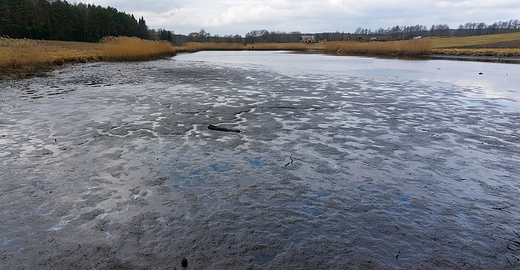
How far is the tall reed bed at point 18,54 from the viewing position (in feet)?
51.9

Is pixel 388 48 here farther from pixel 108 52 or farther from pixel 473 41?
pixel 473 41

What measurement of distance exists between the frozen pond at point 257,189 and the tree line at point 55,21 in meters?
54.3

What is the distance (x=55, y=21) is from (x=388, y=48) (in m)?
58.2

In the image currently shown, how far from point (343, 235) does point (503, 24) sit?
179 m

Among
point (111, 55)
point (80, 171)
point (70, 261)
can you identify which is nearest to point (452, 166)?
point (70, 261)

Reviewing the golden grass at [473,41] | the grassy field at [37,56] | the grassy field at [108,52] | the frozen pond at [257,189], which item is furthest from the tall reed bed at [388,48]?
the frozen pond at [257,189]

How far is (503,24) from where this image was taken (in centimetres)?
13600

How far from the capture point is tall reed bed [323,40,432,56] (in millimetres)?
36156

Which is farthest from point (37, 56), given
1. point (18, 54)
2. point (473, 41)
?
point (473, 41)

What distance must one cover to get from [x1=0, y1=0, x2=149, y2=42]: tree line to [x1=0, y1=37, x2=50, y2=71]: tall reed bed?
124ft

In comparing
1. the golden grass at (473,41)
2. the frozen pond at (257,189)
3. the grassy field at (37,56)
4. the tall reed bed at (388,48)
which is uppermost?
the golden grass at (473,41)

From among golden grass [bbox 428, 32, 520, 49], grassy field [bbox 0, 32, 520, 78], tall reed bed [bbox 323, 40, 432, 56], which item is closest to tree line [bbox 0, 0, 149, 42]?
grassy field [bbox 0, 32, 520, 78]

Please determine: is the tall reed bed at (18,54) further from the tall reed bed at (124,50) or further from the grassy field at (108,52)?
the tall reed bed at (124,50)

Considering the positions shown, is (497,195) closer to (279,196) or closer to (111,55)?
(279,196)
